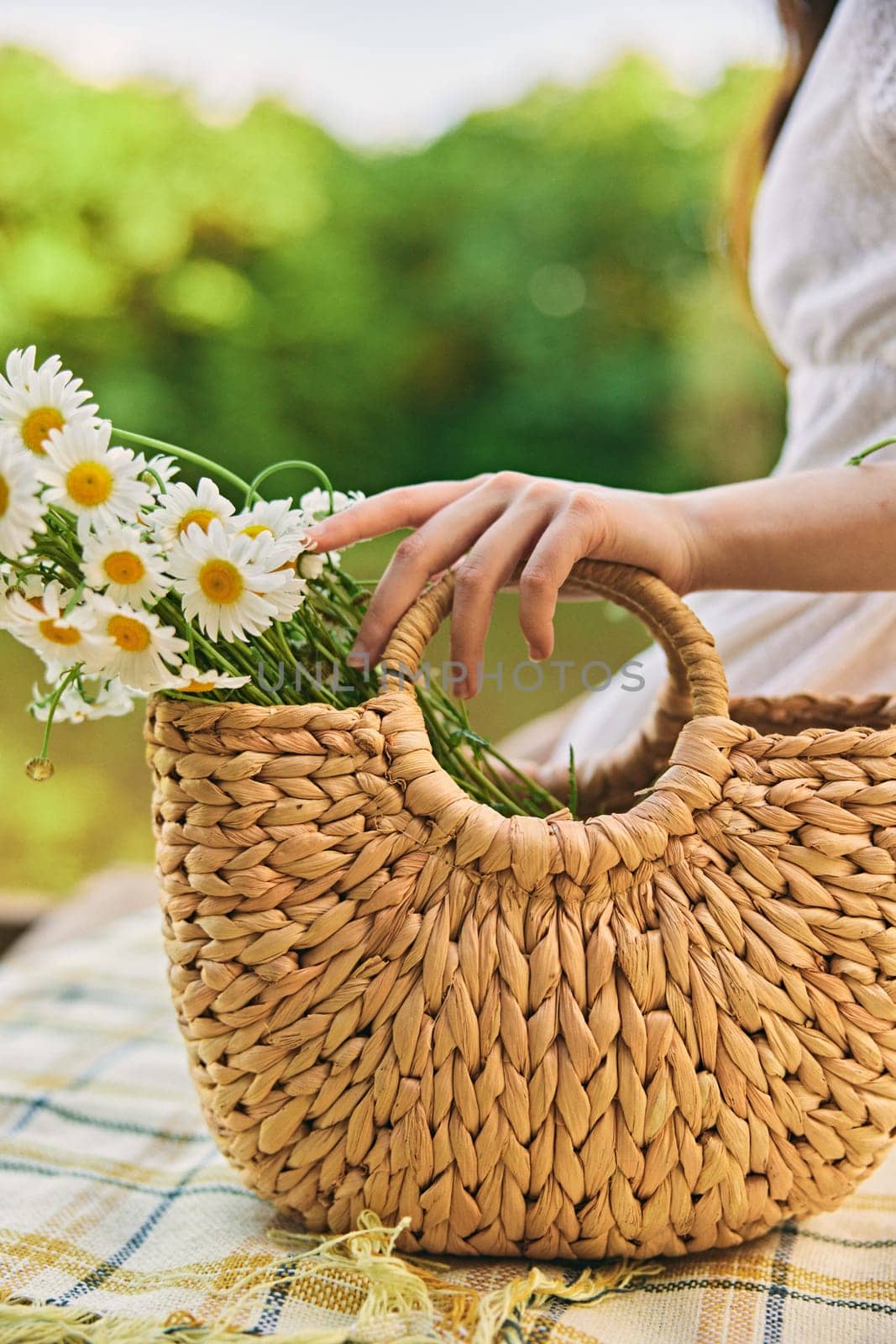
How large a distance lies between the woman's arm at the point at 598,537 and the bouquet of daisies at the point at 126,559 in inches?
2.1

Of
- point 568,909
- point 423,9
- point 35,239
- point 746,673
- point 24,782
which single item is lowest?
point 568,909

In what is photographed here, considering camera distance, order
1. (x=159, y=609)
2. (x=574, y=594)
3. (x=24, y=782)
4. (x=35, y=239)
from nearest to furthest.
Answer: (x=159, y=609) < (x=574, y=594) < (x=24, y=782) < (x=35, y=239)

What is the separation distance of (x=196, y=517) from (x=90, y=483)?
45mm

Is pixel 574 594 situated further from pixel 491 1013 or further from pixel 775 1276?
pixel 775 1276

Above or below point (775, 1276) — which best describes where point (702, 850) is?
above

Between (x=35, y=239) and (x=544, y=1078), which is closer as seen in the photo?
(x=544, y=1078)

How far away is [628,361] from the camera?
6785 millimetres

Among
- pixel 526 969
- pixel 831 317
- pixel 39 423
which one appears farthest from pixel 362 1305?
pixel 831 317

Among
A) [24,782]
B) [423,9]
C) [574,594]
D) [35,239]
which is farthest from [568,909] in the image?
[423,9]

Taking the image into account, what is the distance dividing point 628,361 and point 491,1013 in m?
6.80

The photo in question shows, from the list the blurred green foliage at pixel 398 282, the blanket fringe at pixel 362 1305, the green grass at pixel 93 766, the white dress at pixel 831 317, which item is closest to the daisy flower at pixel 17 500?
the blanket fringe at pixel 362 1305

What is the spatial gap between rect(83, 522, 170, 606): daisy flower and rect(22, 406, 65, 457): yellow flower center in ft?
0.14

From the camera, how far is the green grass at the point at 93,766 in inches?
101

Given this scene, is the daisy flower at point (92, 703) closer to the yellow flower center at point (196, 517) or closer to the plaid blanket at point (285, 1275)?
the yellow flower center at point (196, 517)
